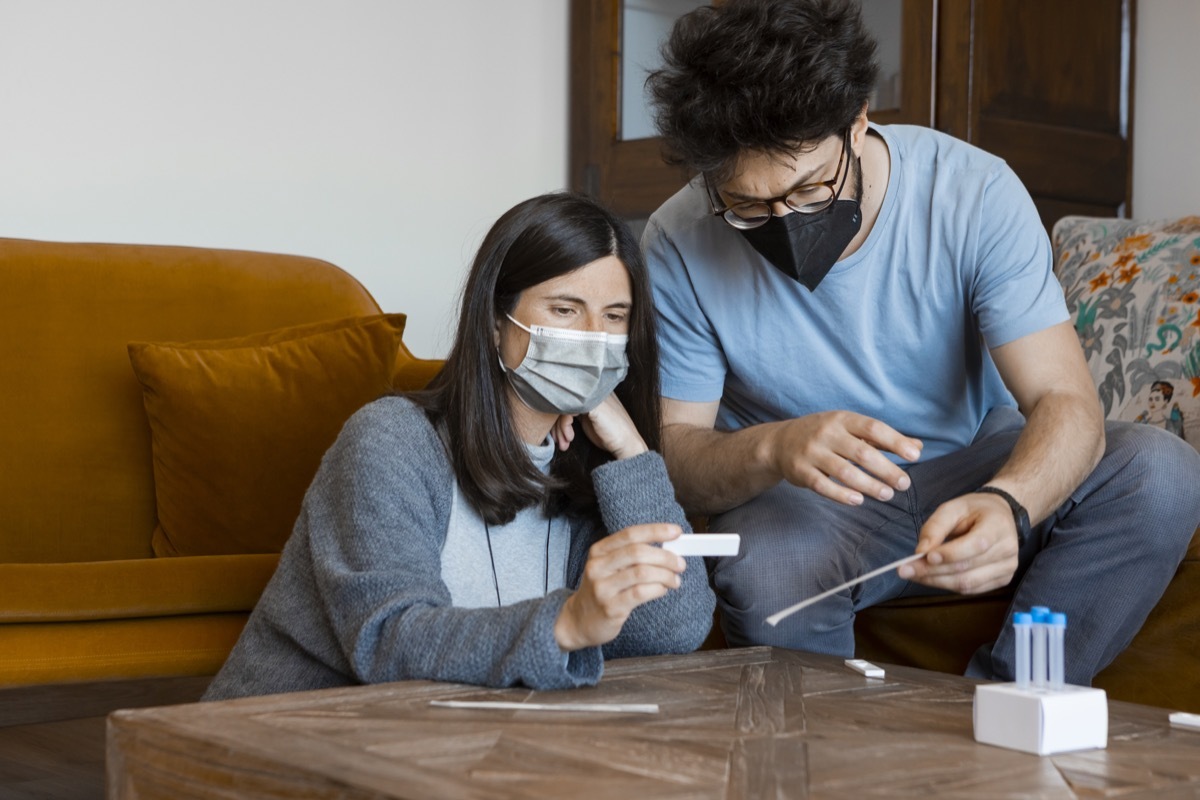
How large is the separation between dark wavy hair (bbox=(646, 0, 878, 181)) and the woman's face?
0.67 ft

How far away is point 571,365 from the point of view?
1.43 m

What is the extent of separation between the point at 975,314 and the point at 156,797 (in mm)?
1186

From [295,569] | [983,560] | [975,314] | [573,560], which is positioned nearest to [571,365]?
[573,560]

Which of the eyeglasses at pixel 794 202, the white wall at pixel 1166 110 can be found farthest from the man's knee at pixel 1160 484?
the white wall at pixel 1166 110

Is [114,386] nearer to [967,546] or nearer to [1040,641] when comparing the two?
[967,546]

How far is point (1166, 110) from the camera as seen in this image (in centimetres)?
304

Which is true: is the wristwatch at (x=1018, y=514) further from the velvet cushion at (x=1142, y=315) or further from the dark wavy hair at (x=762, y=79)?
the velvet cushion at (x=1142, y=315)

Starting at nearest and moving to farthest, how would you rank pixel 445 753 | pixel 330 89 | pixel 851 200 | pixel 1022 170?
pixel 445 753
pixel 851 200
pixel 1022 170
pixel 330 89

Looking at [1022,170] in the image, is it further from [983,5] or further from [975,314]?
[975,314]

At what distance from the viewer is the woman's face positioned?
56.7 inches

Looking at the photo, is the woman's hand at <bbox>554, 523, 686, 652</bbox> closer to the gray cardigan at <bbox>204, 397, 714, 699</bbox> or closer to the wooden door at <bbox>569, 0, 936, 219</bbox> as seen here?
the gray cardigan at <bbox>204, 397, 714, 699</bbox>

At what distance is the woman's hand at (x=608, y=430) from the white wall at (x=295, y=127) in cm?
105

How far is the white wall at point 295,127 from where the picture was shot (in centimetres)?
276

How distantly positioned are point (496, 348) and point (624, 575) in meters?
0.45
